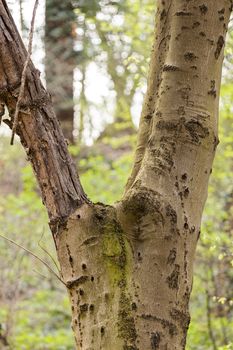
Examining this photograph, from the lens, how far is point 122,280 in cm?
187

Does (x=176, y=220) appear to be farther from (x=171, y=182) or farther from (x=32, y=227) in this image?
(x=32, y=227)

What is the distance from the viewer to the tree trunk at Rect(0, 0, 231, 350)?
1.84m

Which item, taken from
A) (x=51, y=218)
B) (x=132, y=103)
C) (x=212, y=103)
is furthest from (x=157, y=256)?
(x=132, y=103)

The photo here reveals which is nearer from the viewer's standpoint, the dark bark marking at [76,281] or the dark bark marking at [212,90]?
the dark bark marking at [76,281]

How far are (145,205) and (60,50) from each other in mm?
6284

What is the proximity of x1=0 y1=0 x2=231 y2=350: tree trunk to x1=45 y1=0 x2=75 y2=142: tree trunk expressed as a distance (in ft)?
11.4

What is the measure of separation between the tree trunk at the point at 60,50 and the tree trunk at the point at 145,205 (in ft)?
11.4

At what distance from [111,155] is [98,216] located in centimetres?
974

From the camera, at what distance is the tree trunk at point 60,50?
19.4 ft

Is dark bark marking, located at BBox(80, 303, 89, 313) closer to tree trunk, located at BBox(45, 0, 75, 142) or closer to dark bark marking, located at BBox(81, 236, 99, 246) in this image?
dark bark marking, located at BBox(81, 236, 99, 246)

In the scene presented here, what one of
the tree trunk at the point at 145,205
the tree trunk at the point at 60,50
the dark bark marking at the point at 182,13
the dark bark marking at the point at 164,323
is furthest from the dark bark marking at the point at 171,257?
the tree trunk at the point at 60,50

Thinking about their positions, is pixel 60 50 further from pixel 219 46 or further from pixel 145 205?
pixel 145 205

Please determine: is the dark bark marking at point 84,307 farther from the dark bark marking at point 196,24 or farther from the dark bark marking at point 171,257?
the dark bark marking at point 196,24

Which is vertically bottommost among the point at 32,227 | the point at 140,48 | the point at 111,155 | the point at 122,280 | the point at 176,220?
the point at 122,280
